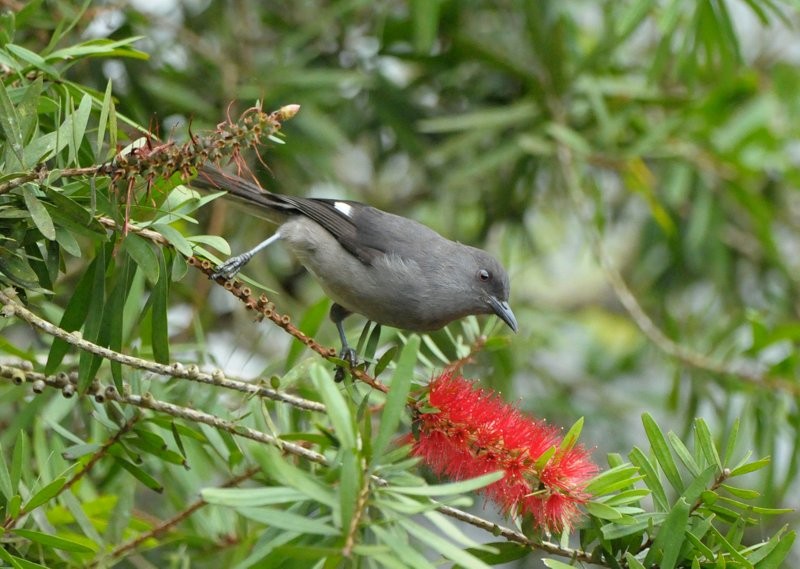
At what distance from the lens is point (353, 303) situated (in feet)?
10.9

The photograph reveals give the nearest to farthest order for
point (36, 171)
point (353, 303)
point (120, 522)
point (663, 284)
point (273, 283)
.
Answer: point (36, 171), point (120, 522), point (353, 303), point (273, 283), point (663, 284)

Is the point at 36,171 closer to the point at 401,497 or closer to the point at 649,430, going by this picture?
the point at 401,497

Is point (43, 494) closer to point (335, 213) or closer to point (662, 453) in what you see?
point (662, 453)

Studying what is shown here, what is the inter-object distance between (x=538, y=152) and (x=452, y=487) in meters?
3.26

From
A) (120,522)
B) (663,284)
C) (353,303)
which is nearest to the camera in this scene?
(120,522)

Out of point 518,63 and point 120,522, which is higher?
point 518,63

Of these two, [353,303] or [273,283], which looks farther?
[273,283]

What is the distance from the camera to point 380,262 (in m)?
3.39

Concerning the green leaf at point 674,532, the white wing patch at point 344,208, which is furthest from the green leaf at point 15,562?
the white wing patch at point 344,208

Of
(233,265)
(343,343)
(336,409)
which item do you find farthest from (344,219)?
(336,409)

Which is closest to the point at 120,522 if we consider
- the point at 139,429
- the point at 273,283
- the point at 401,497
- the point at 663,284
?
the point at 139,429

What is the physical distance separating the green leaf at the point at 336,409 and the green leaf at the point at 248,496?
0.14 meters

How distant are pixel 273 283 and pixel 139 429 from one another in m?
2.61

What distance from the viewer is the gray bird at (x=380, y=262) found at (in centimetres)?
327
